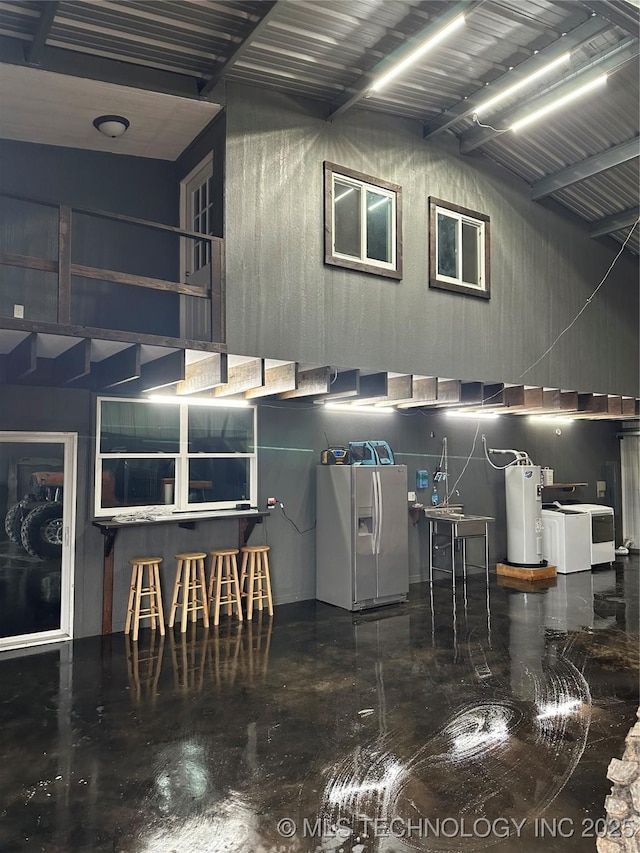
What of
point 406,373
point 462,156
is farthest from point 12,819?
point 462,156

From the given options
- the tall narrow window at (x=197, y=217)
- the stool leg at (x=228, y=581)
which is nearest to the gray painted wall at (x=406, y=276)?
the tall narrow window at (x=197, y=217)

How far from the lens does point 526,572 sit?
827cm

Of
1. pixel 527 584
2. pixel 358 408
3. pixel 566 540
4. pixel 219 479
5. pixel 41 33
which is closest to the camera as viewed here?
pixel 41 33

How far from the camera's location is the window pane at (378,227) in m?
6.45

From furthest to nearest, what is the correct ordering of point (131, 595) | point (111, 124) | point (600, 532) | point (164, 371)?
point (600, 532) < point (131, 595) < point (111, 124) < point (164, 371)

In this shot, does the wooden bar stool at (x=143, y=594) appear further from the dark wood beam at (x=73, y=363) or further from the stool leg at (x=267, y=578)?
the dark wood beam at (x=73, y=363)

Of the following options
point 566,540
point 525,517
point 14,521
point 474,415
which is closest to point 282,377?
point 14,521

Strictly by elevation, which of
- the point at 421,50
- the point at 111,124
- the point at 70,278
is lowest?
the point at 70,278

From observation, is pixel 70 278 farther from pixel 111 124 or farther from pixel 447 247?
pixel 447 247

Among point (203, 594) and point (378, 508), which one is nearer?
point (203, 594)

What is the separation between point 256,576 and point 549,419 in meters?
6.14

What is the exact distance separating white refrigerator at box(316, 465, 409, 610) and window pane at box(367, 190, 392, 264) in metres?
2.42

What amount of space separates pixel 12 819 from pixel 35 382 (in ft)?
12.0

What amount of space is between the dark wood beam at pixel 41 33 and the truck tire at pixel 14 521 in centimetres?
382
